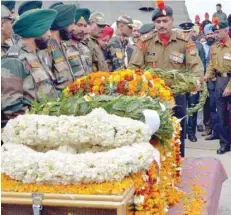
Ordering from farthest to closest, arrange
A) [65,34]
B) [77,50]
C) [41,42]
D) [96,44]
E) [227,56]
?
[227,56]
[96,44]
[77,50]
[65,34]
[41,42]

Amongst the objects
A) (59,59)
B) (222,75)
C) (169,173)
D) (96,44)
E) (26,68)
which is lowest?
(222,75)

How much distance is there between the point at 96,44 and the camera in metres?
6.60

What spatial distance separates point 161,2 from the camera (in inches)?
219

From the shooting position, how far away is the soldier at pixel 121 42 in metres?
6.98

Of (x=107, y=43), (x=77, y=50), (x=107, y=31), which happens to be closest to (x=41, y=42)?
(x=77, y=50)

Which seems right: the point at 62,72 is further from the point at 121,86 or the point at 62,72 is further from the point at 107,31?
the point at 107,31

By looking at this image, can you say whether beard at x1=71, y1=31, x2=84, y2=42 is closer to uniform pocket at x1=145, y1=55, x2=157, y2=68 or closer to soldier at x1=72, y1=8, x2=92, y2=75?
soldier at x1=72, y1=8, x2=92, y2=75

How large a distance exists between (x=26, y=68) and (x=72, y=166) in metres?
1.40

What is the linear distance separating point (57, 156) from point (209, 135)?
6.60 m

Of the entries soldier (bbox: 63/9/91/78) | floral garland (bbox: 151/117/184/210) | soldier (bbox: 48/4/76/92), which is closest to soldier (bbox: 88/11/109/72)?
soldier (bbox: 63/9/91/78)

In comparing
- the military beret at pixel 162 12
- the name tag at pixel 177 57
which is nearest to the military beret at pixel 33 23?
the military beret at pixel 162 12

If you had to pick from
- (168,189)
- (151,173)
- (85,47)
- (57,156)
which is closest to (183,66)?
(85,47)

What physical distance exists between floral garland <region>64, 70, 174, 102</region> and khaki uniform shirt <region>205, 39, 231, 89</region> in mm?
3510

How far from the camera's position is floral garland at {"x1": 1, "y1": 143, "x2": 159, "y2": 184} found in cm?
264
